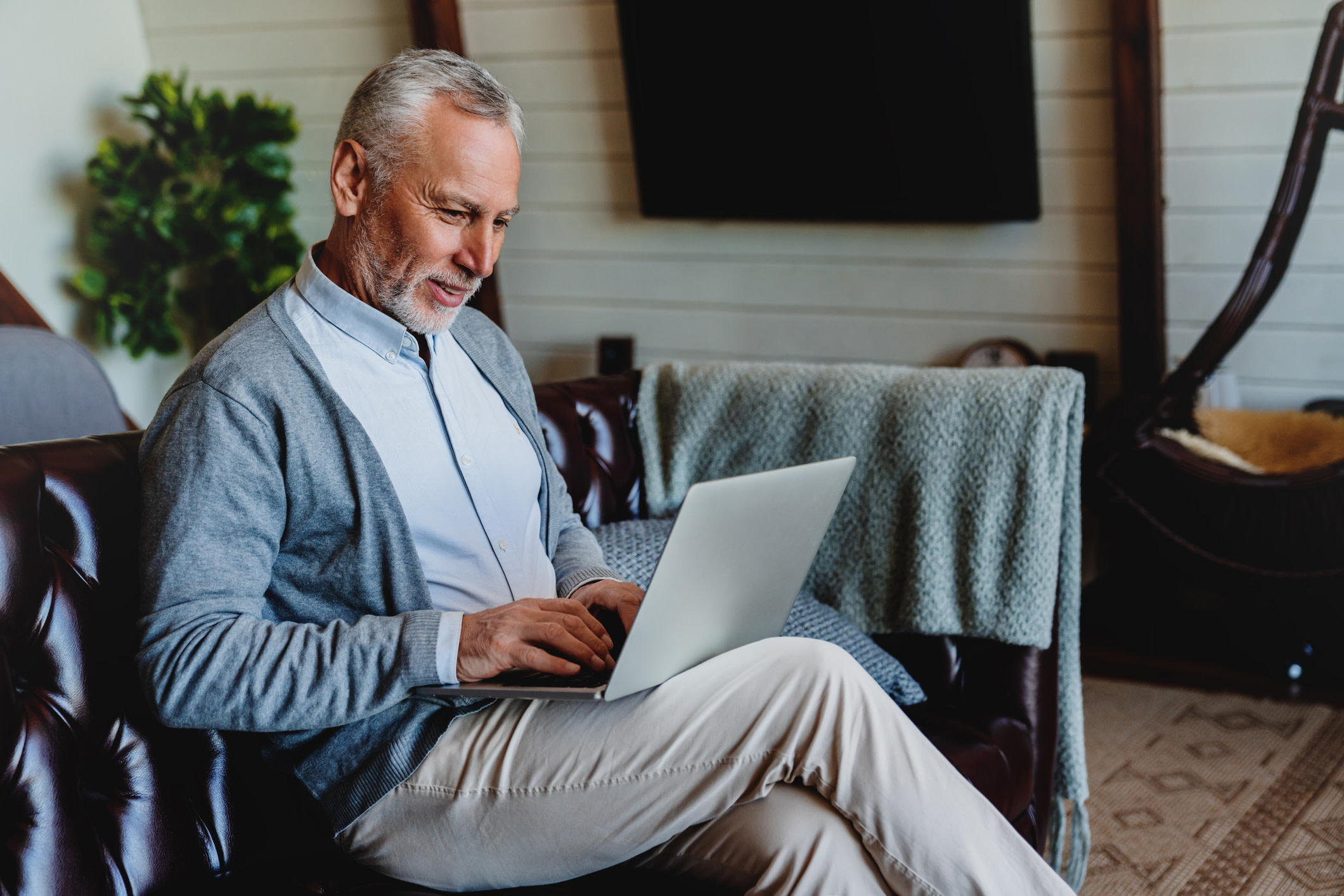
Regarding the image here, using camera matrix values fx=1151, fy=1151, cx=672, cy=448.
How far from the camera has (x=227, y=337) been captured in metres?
1.27

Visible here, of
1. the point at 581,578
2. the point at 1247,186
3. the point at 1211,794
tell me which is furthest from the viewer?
the point at 1247,186

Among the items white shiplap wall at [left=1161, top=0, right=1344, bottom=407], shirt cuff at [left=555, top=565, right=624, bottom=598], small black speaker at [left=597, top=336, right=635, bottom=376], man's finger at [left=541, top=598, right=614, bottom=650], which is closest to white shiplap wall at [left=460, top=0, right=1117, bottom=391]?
small black speaker at [left=597, top=336, right=635, bottom=376]

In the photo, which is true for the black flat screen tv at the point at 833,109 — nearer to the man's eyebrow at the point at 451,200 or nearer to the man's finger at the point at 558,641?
the man's eyebrow at the point at 451,200

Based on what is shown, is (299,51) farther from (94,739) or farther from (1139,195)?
(94,739)

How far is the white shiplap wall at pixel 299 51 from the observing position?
130 inches

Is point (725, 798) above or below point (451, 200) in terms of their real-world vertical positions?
below

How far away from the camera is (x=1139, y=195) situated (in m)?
2.45

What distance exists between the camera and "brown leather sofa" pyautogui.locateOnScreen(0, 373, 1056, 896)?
3.78 feet

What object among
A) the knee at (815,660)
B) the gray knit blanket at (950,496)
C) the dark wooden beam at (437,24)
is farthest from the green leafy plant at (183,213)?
the knee at (815,660)

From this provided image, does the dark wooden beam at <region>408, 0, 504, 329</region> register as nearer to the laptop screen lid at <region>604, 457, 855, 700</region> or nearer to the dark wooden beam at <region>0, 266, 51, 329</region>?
the dark wooden beam at <region>0, 266, 51, 329</region>

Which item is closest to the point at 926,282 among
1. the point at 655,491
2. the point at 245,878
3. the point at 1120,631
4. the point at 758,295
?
the point at 758,295

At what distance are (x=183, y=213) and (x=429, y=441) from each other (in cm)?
226

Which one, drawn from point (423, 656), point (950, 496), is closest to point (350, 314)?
point (423, 656)

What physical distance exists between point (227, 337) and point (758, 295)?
1.94m
